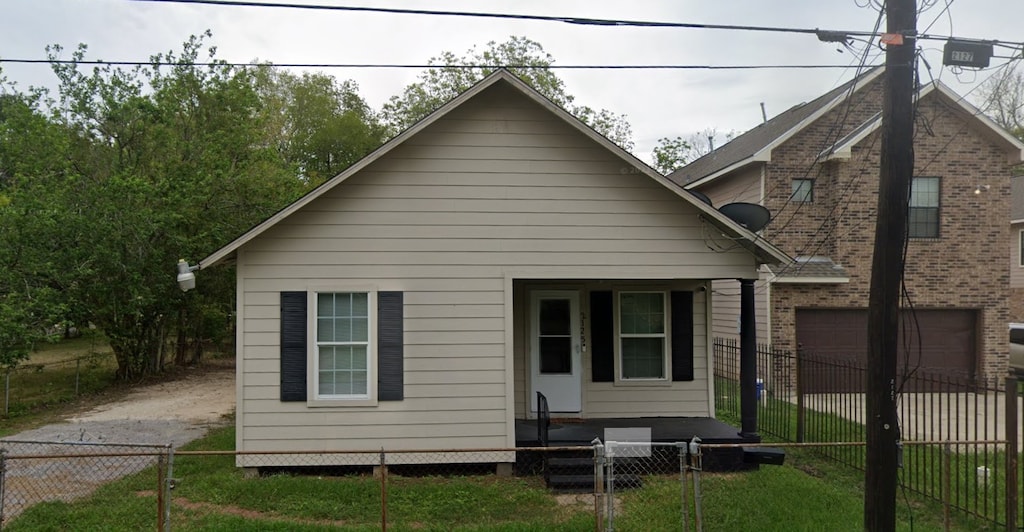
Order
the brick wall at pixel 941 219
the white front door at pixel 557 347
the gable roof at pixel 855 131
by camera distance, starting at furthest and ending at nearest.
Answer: the brick wall at pixel 941 219
the gable roof at pixel 855 131
the white front door at pixel 557 347

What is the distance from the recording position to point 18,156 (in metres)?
17.0

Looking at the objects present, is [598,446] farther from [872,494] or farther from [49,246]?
[49,246]

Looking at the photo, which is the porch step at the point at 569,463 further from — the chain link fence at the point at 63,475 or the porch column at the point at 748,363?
the chain link fence at the point at 63,475

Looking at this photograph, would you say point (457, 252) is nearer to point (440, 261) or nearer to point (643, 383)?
point (440, 261)

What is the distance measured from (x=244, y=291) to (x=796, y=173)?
1307 cm

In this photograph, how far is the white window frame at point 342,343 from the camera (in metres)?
8.83

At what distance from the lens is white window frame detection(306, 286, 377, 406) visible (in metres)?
8.83

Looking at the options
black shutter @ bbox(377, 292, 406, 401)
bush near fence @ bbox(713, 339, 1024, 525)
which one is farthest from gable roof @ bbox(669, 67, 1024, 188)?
black shutter @ bbox(377, 292, 406, 401)

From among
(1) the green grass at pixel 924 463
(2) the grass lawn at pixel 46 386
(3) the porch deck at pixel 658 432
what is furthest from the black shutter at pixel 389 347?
(2) the grass lawn at pixel 46 386

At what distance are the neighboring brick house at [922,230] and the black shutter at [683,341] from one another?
6320mm

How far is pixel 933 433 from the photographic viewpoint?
10.1 metres

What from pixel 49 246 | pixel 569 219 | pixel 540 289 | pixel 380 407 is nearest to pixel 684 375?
pixel 540 289

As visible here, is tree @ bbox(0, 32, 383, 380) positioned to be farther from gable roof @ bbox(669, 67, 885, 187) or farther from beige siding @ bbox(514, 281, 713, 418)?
gable roof @ bbox(669, 67, 885, 187)

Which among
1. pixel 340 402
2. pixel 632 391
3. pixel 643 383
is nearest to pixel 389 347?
pixel 340 402
